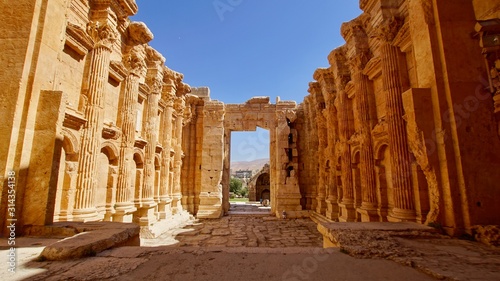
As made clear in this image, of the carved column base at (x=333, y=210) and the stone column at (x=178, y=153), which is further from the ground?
the stone column at (x=178, y=153)

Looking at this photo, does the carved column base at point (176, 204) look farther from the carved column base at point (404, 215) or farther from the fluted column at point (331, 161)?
the carved column base at point (404, 215)

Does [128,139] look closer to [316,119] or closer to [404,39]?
[404,39]

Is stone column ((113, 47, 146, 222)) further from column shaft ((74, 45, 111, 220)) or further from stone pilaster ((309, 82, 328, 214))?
stone pilaster ((309, 82, 328, 214))

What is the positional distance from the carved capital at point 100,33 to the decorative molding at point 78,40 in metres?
0.18

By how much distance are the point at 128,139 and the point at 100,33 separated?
3529 mm

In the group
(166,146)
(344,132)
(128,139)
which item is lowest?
(128,139)

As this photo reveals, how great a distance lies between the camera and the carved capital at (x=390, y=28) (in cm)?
638

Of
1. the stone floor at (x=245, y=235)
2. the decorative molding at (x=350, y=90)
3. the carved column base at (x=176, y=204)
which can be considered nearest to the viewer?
the stone floor at (x=245, y=235)

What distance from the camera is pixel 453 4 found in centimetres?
436

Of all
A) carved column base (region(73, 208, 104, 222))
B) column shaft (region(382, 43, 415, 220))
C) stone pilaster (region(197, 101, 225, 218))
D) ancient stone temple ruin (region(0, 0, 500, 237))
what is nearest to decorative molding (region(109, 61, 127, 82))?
ancient stone temple ruin (region(0, 0, 500, 237))

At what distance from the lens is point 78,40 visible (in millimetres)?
6387

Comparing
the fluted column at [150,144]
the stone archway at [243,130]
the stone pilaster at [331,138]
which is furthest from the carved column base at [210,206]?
the stone pilaster at [331,138]

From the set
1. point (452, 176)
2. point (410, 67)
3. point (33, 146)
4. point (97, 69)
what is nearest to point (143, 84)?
point (97, 69)

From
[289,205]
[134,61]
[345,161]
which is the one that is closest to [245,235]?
[345,161]
